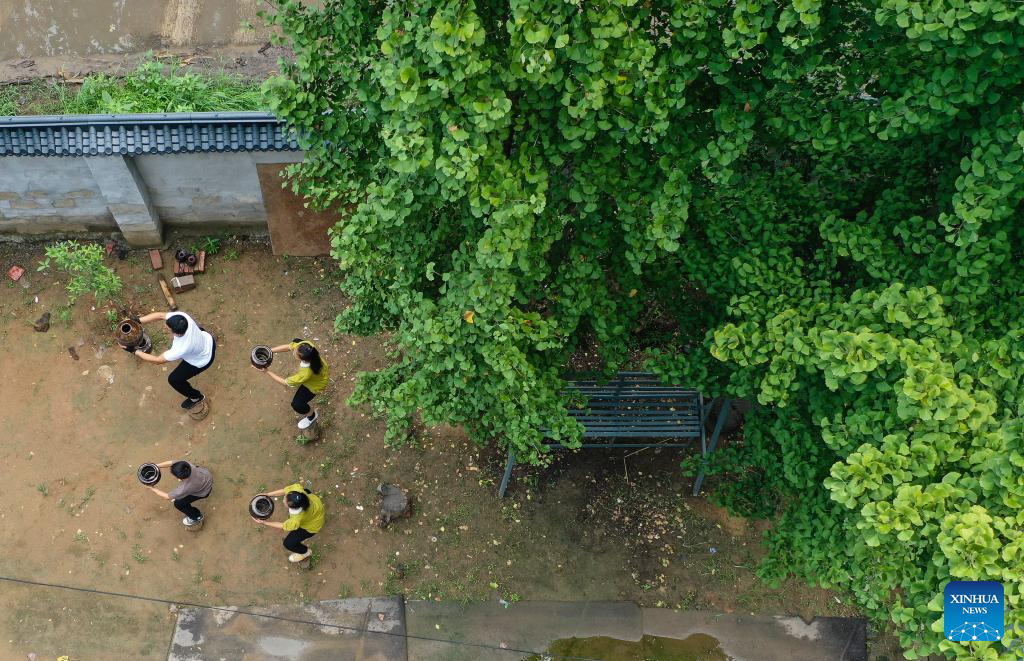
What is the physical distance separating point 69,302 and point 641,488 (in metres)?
7.76

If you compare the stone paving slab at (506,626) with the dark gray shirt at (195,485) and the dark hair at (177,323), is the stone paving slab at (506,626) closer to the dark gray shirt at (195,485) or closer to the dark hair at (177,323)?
the dark gray shirt at (195,485)

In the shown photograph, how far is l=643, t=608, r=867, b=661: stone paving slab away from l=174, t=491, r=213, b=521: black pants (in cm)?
496

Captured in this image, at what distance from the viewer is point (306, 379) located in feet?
26.7

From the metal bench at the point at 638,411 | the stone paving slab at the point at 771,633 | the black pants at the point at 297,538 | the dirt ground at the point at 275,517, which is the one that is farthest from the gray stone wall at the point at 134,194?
the stone paving slab at the point at 771,633

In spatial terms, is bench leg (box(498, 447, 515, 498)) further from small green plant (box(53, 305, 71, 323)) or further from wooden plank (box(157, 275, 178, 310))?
small green plant (box(53, 305, 71, 323))

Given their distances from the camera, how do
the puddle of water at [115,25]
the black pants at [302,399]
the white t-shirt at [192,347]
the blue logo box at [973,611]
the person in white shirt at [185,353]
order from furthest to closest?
1. the puddle of water at [115,25]
2. the black pants at [302,399]
3. the white t-shirt at [192,347]
4. the person in white shirt at [185,353]
5. the blue logo box at [973,611]

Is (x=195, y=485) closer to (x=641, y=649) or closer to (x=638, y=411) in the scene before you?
(x=638, y=411)

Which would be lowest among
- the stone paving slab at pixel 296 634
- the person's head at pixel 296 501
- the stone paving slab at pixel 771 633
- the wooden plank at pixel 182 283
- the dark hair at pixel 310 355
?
the stone paving slab at pixel 296 634

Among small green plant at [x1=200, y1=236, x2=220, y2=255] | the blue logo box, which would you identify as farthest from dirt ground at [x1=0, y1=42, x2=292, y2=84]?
the blue logo box

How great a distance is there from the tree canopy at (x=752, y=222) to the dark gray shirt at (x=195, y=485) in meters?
2.78

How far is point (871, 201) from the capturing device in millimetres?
5719

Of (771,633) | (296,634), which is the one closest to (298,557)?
(296,634)

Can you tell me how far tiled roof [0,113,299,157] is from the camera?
28.1 feet

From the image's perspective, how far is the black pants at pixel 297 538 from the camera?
24.7 ft
